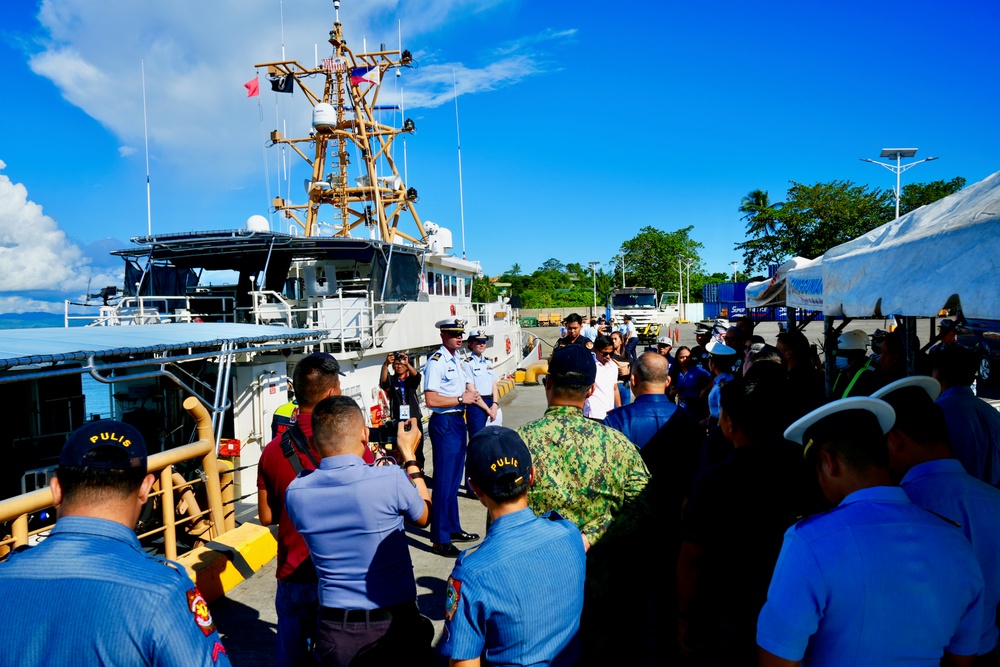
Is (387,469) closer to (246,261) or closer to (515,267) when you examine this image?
(246,261)

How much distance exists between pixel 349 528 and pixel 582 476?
1.06 m

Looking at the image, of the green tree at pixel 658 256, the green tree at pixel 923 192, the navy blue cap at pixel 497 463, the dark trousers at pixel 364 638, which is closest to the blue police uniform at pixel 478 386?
the dark trousers at pixel 364 638

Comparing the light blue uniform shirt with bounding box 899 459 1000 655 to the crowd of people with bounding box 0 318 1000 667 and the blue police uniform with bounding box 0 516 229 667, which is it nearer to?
the crowd of people with bounding box 0 318 1000 667

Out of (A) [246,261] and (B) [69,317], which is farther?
(A) [246,261]

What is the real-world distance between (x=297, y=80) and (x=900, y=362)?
56.4 ft

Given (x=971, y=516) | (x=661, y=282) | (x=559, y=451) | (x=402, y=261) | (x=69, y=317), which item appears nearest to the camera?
(x=971, y=516)

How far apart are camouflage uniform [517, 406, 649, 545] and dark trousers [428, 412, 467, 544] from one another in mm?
2600

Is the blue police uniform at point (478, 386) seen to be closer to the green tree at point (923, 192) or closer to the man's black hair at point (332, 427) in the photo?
the man's black hair at point (332, 427)

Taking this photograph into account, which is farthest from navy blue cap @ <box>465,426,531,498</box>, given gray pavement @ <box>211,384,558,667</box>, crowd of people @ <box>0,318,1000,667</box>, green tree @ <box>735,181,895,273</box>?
green tree @ <box>735,181,895,273</box>

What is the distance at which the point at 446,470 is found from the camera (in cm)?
525

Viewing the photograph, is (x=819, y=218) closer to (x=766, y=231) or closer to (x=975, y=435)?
(x=766, y=231)

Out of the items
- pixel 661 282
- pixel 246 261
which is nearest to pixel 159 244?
pixel 246 261

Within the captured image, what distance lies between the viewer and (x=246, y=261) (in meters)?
11.6

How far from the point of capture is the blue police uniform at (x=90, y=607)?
1472mm
